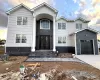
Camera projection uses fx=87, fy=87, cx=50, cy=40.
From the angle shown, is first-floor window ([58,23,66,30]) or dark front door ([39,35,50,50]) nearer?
dark front door ([39,35,50,50])

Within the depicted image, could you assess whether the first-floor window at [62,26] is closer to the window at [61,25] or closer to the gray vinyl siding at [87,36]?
the window at [61,25]

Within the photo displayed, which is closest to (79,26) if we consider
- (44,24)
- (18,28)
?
(44,24)

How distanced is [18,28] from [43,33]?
4.33 m

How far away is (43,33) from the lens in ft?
52.1

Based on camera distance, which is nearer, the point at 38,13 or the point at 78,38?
the point at 38,13

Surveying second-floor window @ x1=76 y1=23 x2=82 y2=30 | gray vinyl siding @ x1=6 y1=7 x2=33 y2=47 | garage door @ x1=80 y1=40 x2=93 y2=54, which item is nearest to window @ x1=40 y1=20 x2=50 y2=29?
gray vinyl siding @ x1=6 y1=7 x2=33 y2=47

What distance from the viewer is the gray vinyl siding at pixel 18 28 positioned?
45.3 feet

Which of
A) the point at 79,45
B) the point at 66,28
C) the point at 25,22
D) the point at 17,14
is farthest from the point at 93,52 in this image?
the point at 17,14

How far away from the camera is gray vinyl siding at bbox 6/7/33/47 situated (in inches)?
543

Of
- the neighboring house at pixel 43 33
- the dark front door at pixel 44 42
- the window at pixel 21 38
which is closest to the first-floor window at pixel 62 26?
the neighboring house at pixel 43 33

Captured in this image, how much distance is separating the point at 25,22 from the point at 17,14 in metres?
1.82

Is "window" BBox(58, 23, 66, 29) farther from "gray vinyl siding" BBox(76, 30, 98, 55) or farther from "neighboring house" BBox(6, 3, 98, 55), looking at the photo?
"gray vinyl siding" BBox(76, 30, 98, 55)

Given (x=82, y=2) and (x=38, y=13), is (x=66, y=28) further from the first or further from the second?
(x=82, y=2)

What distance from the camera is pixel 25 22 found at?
46.7 ft
